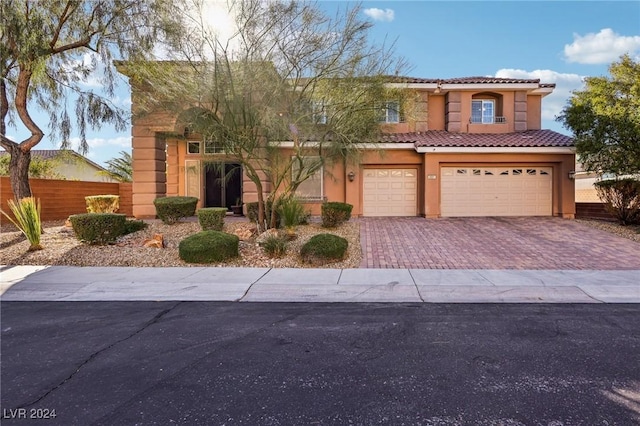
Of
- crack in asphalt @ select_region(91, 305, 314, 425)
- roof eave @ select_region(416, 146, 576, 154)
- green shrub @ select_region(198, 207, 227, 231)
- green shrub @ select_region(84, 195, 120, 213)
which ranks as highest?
roof eave @ select_region(416, 146, 576, 154)

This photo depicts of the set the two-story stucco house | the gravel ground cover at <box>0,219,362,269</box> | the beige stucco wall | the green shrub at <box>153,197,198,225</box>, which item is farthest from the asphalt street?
the beige stucco wall

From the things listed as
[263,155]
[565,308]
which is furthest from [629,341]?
[263,155]

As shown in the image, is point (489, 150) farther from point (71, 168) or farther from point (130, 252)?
point (71, 168)

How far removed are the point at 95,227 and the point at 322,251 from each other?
20.9 feet

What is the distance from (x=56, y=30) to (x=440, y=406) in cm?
1376

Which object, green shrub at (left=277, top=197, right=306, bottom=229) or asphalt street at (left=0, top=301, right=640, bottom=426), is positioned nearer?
asphalt street at (left=0, top=301, right=640, bottom=426)

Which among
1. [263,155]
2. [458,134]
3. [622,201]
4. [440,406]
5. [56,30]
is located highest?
[56,30]

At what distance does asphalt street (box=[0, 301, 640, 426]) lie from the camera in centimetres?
326

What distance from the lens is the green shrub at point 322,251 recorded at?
977cm

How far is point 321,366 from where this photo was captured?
414 cm

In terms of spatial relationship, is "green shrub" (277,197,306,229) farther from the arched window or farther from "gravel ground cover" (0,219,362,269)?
the arched window

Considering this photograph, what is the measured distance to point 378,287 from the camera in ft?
25.1

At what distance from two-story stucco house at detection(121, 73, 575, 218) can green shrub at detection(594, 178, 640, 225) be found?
75.9 inches

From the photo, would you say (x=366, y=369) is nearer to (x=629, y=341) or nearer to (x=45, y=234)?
(x=629, y=341)
